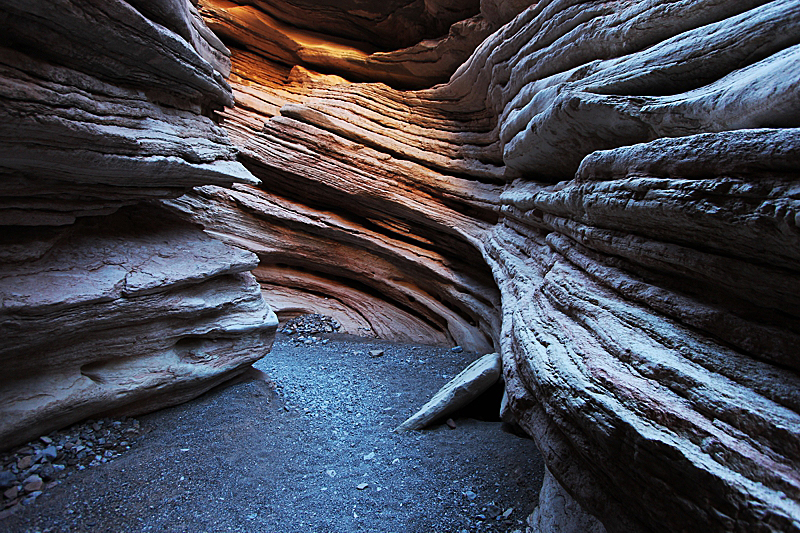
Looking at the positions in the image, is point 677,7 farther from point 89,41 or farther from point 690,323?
point 89,41

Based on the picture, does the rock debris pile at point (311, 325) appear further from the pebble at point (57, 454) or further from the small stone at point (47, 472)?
the small stone at point (47, 472)

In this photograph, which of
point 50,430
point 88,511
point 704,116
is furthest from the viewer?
point 50,430

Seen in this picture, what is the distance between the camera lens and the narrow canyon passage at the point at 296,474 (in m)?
2.87

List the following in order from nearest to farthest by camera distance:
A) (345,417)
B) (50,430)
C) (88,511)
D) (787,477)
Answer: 1. (787,477)
2. (88,511)
3. (50,430)
4. (345,417)

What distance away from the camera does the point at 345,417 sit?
4355 mm

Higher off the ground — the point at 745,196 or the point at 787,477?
the point at 745,196

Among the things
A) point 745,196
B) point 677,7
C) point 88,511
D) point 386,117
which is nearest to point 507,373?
point 745,196

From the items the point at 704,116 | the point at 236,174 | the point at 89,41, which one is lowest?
the point at 236,174

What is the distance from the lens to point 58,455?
11.1 feet

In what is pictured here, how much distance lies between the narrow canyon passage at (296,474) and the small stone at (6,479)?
0.27 metres

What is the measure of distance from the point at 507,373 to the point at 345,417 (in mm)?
2063

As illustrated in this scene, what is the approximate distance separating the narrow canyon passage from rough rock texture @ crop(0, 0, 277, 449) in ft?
1.92

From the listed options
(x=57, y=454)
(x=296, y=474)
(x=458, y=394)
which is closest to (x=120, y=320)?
(x=57, y=454)

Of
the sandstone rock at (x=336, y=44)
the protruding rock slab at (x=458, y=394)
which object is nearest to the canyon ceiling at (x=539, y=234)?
the sandstone rock at (x=336, y=44)
